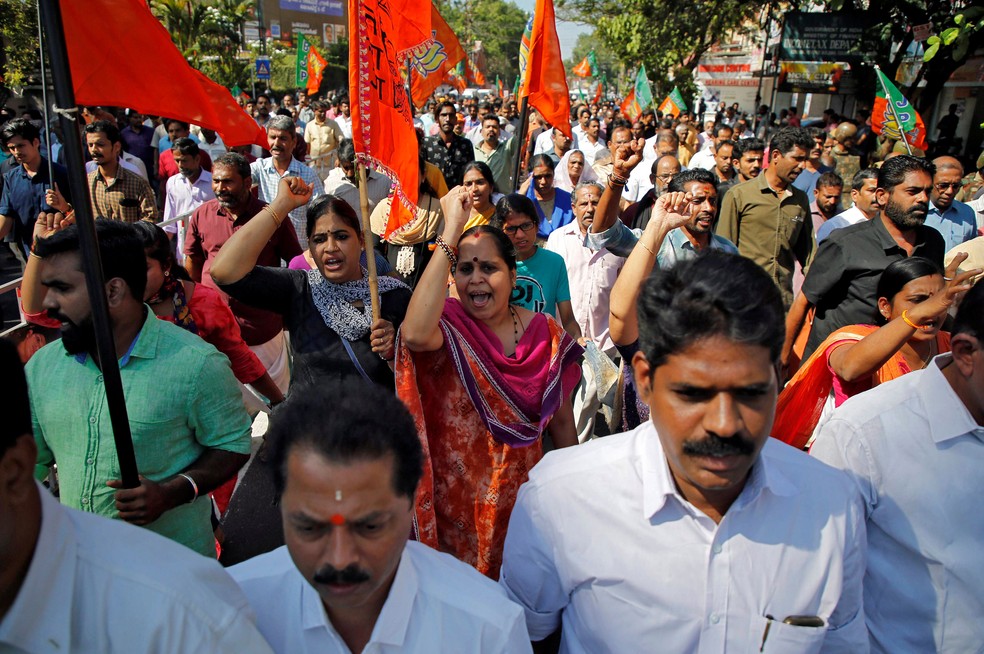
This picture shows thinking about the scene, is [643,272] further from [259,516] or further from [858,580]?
[259,516]

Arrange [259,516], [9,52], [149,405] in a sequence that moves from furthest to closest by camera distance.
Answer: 1. [9,52]
2. [259,516]
3. [149,405]

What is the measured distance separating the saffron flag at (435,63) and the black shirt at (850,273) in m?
3.62

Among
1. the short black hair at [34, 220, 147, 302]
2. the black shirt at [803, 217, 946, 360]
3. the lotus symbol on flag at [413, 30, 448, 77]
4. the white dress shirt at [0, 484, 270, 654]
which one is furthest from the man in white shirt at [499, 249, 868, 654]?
the lotus symbol on flag at [413, 30, 448, 77]

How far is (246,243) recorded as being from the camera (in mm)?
2637

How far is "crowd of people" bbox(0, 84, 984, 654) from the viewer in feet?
4.31

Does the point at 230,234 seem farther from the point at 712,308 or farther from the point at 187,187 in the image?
the point at 712,308

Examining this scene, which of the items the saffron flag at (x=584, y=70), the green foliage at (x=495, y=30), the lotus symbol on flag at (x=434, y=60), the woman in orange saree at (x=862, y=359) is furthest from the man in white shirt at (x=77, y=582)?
the green foliage at (x=495, y=30)

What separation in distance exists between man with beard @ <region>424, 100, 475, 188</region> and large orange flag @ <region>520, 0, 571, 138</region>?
2558 millimetres

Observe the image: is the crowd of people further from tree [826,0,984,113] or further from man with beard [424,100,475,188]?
tree [826,0,984,113]

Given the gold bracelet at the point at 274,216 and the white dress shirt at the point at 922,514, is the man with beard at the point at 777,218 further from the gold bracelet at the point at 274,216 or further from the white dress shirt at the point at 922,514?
the gold bracelet at the point at 274,216

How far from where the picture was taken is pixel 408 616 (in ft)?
4.57

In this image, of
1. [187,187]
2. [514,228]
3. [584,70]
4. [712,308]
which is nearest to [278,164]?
[187,187]

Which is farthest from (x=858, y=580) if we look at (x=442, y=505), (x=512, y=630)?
(x=442, y=505)

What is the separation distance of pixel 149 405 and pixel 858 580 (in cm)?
187
